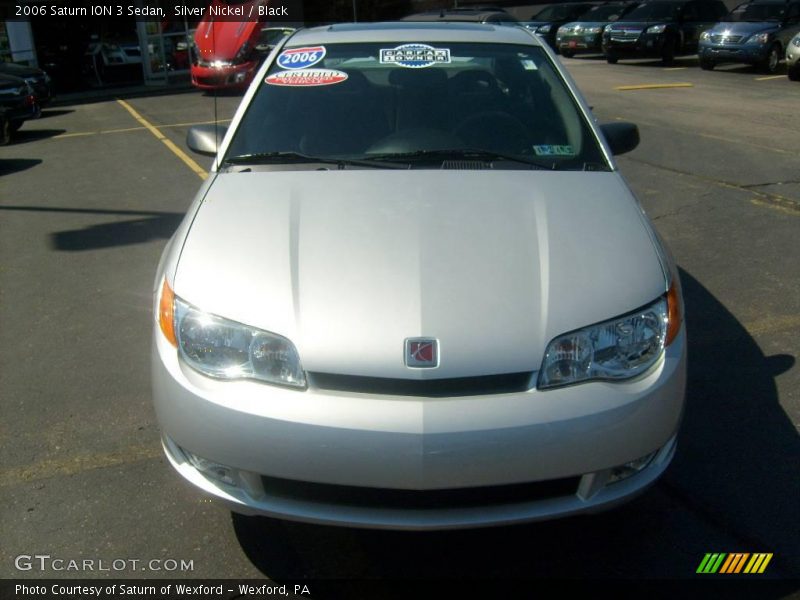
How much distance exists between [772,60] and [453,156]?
18.7 meters

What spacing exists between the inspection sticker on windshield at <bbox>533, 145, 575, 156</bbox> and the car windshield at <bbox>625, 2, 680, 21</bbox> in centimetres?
2107

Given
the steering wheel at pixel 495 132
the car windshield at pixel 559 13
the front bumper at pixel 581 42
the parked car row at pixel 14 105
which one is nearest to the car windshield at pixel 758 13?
the front bumper at pixel 581 42

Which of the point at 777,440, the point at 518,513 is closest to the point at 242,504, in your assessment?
the point at 518,513

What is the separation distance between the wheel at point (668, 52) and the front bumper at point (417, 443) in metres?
21.6

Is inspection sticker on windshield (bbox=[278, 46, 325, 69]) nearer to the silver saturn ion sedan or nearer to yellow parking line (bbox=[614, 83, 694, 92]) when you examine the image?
the silver saturn ion sedan

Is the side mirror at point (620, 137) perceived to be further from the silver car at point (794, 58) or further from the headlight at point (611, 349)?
the silver car at point (794, 58)

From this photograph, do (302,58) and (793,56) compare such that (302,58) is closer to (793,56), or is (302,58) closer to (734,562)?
(734,562)

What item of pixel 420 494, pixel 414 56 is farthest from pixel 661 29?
pixel 420 494

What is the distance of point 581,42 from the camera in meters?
25.1

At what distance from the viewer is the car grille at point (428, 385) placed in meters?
2.51

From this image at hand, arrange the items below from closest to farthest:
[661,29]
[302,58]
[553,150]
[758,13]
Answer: [553,150] → [302,58] → [758,13] → [661,29]

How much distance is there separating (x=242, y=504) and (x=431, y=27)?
117 inches

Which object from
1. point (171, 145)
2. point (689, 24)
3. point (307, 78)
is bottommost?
point (171, 145)

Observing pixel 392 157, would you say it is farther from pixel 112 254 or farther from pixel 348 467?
pixel 112 254
